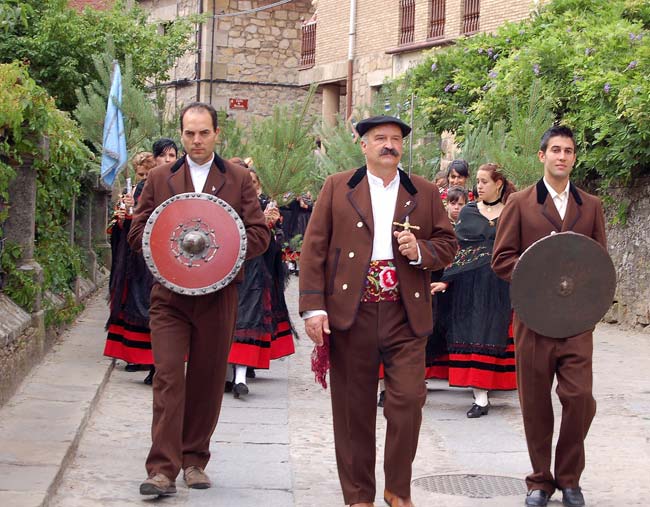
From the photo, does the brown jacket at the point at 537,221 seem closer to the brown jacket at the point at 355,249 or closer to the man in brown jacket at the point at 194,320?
the brown jacket at the point at 355,249

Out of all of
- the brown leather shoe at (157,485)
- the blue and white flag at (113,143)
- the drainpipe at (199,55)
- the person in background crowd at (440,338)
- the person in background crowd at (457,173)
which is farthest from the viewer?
the drainpipe at (199,55)

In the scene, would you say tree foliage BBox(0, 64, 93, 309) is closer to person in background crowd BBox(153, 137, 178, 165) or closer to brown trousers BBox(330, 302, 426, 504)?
person in background crowd BBox(153, 137, 178, 165)

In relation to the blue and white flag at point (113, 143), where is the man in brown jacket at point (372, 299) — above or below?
below

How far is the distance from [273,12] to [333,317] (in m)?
31.8

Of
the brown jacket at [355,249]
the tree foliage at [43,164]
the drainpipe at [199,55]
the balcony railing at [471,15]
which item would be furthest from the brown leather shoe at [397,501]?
the drainpipe at [199,55]

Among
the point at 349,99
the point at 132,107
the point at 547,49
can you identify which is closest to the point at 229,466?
the point at 132,107

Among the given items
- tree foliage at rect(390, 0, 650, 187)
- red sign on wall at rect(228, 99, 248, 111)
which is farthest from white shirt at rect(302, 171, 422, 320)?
red sign on wall at rect(228, 99, 248, 111)

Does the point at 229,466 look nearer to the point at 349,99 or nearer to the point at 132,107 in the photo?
the point at 132,107

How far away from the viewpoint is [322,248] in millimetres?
5816

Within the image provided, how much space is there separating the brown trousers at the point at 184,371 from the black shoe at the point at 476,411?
2.89 m

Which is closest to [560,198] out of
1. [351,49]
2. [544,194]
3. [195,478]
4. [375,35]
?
[544,194]

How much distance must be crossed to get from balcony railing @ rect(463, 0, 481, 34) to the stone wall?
896 cm

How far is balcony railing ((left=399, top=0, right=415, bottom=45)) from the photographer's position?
86.4 feet

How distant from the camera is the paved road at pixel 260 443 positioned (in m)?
6.28
